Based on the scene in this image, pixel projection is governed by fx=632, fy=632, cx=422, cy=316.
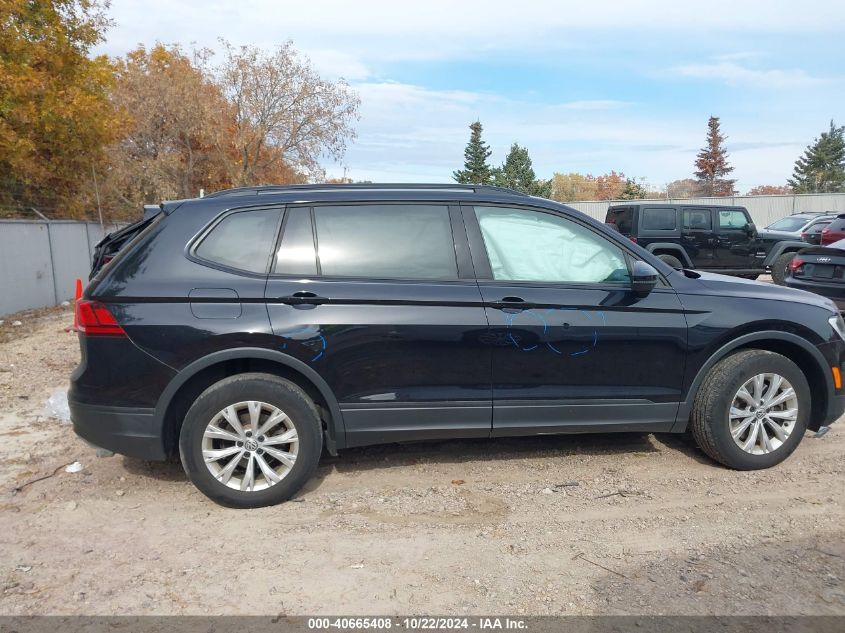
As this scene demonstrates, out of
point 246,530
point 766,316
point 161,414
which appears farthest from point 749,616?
point 161,414

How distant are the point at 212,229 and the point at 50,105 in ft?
39.5

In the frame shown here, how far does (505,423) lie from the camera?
392cm

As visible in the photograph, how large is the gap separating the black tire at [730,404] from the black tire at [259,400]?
248cm

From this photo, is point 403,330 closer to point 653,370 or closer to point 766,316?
point 653,370

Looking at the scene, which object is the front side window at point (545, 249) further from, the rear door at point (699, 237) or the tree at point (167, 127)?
the tree at point (167, 127)

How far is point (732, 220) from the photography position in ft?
46.2

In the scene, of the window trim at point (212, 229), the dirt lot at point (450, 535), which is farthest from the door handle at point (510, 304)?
the window trim at point (212, 229)

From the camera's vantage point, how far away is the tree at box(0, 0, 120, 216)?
12.6 m

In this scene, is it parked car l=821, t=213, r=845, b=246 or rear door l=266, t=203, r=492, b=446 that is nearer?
rear door l=266, t=203, r=492, b=446

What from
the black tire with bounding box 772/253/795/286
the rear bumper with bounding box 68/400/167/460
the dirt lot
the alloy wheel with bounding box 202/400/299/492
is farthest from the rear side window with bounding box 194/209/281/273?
the black tire with bounding box 772/253/795/286

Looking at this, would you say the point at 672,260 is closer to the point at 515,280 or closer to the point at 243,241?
the point at 515,280

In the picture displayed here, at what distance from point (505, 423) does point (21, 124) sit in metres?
13.5

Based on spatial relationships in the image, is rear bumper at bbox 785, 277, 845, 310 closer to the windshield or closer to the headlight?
the headlight

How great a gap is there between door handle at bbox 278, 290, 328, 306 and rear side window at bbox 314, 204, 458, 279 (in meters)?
0.18
